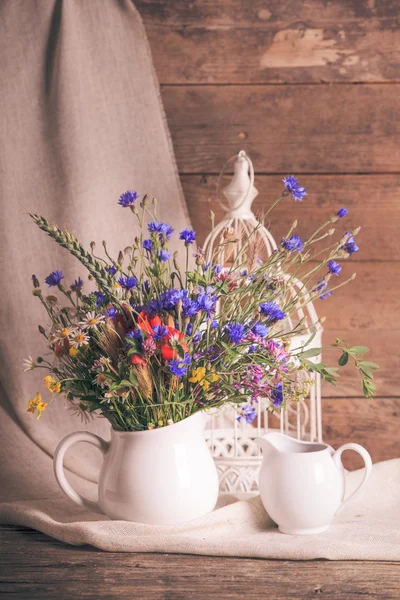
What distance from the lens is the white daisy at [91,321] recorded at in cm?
84

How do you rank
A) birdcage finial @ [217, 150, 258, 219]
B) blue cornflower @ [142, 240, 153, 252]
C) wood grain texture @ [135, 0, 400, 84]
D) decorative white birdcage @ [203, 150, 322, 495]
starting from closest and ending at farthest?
1. blue cornflower @ [142, 240, 153, 252]
2. decorative white birdcage @ [203, 150, 322, 495]
3. birdcage finial @ [217, 150, 258, 219]
4. wood grain texture @ [135, 0, 400, 84]

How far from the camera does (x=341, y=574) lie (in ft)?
2.66

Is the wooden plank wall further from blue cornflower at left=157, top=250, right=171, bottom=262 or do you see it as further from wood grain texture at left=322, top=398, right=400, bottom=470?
blue cornflower at left=157, top=250, right=171, bottom=262

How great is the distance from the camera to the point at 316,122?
1.51 m

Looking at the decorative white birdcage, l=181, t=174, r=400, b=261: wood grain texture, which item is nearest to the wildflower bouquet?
the decorative white birdcage

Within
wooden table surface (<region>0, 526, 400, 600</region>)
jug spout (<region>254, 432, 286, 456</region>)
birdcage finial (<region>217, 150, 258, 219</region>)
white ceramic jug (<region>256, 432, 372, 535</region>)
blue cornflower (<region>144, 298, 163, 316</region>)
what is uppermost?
birdcage finial (<region>217, 150, 258, 219</region>)

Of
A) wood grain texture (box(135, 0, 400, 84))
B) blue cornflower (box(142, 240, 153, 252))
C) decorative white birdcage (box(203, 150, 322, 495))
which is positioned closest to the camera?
blue cornflower (box(142, 240, 153, 252))

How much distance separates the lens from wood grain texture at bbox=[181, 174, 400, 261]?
151 centimetres

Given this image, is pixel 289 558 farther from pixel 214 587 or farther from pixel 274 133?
pixel 274 133

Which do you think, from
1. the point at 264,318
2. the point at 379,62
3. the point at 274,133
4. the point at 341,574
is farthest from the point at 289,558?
the point at 379,62

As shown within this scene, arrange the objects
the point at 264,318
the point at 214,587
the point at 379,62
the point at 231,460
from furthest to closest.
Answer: the point at 379,62, the point at 231,460, the point at 264,318, the point at 214,587

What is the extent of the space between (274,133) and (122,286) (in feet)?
2.53

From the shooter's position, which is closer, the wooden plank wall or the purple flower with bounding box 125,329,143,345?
the purple flower with bounding box 125,329,143,345

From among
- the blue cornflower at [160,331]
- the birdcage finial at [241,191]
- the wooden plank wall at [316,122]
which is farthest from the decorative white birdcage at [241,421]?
the blue cornflower at [160,331]
